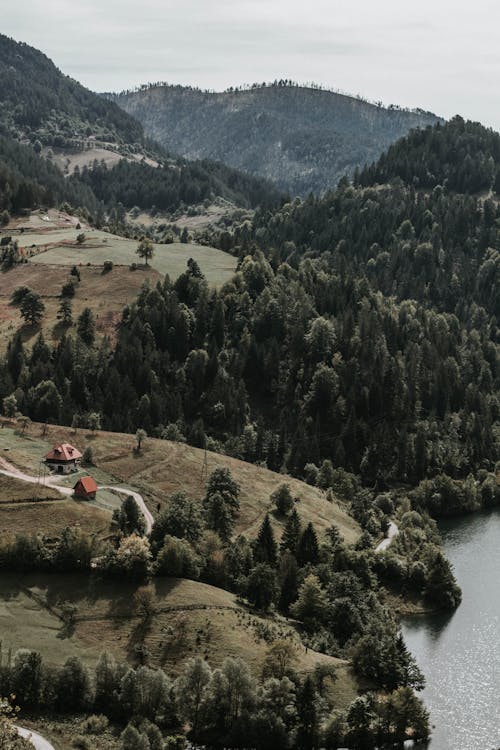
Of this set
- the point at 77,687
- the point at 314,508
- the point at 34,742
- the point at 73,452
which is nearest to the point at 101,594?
the point at 77,687

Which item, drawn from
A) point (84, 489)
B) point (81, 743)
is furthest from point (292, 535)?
point (81, 743)

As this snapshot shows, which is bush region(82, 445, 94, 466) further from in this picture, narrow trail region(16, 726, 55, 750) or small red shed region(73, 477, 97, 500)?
narrow trail region(16, 726, 55, 750)

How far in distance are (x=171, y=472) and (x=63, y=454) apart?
20.9 meters

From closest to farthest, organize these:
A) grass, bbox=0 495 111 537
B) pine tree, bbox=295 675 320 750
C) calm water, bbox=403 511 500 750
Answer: pine tree, bbox=295 675 320 750, calm water, bbox=403 511 500 750, grass, bbox=0 495 111 537

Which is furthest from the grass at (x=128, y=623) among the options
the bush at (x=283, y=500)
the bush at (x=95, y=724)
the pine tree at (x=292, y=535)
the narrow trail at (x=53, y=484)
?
the bush at (x=283, y=500)

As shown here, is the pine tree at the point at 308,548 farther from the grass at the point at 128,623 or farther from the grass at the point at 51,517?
the grass at the point at 51,517

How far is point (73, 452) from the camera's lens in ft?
514

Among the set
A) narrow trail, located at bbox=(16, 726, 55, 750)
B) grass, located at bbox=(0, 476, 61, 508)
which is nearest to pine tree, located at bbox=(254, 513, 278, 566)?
grass, located at bbox=(0, 476, 61, 508)

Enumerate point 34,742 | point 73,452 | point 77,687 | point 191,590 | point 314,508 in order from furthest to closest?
1. point 314,508
2. point 73,452
3. point 191,590
4. point 77,687
5. point 34,742

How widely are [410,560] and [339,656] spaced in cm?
3921

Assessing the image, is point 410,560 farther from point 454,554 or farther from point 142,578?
point 142,578

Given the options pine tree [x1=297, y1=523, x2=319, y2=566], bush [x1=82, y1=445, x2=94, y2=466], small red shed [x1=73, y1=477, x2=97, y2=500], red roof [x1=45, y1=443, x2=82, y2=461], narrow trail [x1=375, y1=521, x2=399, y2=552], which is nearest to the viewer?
small red shed [x1=73, y1=477, x2=97, y2=500]

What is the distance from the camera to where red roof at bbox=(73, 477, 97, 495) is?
143m

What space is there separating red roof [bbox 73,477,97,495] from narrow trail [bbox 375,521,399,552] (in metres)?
50.2
